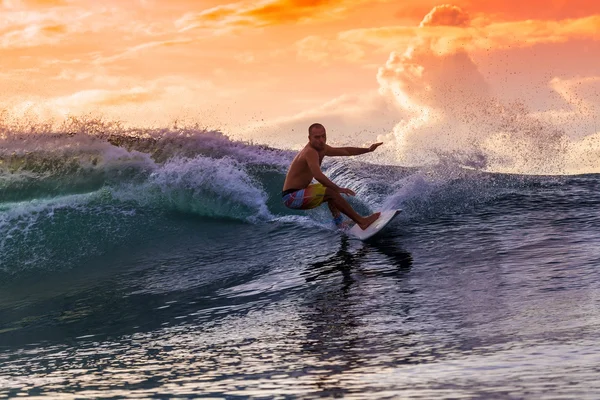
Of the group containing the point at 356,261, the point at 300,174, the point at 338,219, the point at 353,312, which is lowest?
the point at 353,312

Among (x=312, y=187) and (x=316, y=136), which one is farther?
(x=312, y=187)

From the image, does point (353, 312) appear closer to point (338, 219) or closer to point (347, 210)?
point (347, 210)

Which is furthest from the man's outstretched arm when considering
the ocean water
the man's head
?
the ocean water

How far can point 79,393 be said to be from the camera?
429cm

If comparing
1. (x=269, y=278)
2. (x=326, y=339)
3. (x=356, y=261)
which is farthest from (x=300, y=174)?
(x=326, y=339)

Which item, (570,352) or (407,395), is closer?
(407,395)

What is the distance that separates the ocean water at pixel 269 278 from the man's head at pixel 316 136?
123 centimetres

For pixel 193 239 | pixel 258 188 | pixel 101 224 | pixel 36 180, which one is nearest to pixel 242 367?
pixel 193 239

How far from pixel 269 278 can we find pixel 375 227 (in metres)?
1.81

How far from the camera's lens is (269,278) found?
7.57 metres

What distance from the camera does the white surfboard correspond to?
874 cm

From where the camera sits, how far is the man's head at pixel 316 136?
8734mm

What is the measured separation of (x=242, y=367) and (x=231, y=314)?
1.80 meters

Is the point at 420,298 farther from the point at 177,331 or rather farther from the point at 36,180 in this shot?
the point at 36,180
